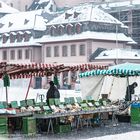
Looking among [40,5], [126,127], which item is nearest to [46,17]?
[40,5]

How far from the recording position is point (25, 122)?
15.9m

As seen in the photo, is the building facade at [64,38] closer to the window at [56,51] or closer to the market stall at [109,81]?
the window at [56,51]

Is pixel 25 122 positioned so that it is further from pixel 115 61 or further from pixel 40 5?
pixel 40 5

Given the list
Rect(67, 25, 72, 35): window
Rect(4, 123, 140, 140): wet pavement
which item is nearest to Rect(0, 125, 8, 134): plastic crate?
Rect(4, 123, 140, 140): wet pavement

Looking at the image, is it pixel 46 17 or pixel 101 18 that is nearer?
pixel 101 18

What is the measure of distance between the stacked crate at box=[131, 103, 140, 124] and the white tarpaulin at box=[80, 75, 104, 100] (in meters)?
4.44

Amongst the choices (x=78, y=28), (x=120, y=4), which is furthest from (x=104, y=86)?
(x=120, y=4)

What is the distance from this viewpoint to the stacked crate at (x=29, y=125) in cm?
1583

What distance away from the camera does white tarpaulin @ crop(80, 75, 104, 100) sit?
2384 centimetres

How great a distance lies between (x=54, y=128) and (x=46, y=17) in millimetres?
64134

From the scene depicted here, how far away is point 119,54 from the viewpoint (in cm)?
6062

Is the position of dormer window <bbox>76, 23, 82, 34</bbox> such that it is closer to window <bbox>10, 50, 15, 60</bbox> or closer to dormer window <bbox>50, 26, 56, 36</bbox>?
dormer window <bbox>50, 26, 56, 36</bbox>

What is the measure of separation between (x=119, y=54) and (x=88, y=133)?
44.7 m

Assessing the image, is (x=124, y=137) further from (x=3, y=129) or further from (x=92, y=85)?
(x=92, y=85)
